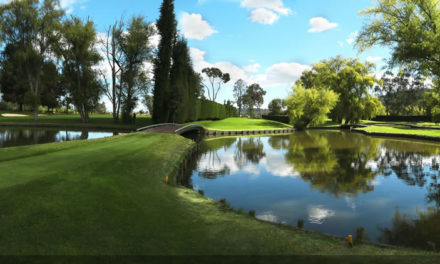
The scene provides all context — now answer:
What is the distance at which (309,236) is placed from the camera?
18.3 ft

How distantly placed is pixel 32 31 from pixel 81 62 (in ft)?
27.0

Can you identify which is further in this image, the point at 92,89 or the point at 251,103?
the point at 251,103

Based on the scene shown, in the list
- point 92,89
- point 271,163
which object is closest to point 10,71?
point 92,89

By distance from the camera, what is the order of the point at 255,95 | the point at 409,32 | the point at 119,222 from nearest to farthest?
the point at 119,222, the point at 409,32, the point at 255,95

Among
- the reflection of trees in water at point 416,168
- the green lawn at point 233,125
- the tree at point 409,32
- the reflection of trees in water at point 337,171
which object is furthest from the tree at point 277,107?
the reflection of trees in water at point 337,171

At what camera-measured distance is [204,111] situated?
2050 inches

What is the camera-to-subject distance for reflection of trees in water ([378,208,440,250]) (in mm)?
6062

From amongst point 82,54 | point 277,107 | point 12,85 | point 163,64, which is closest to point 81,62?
point 82,54

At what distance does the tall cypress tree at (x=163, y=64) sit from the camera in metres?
34.6

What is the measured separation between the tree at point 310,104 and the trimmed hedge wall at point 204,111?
15001mm

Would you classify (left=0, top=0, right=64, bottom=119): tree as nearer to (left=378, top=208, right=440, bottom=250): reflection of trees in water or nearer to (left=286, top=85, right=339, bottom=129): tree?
(left=286, top=85, right=339, bottom=129): tree

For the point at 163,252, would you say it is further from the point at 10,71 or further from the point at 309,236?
the point at 10,71

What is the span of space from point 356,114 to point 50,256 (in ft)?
191

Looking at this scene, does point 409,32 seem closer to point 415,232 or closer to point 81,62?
point 415,232
